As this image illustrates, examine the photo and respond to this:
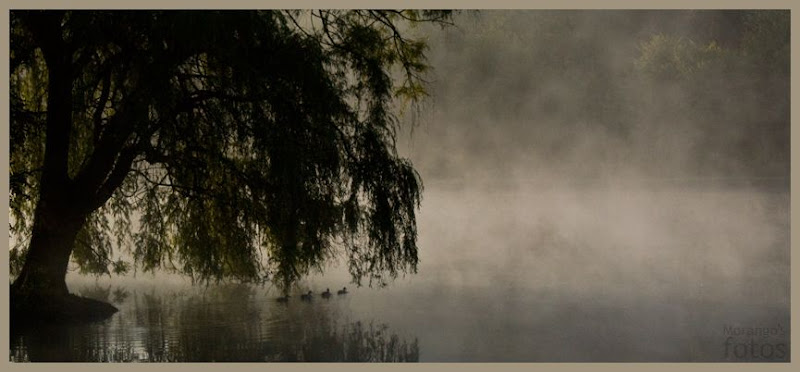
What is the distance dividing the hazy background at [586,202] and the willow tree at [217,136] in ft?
1.93

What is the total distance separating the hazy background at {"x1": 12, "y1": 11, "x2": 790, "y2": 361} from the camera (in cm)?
877

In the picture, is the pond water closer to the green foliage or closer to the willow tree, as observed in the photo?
the willow tree

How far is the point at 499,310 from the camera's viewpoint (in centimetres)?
967

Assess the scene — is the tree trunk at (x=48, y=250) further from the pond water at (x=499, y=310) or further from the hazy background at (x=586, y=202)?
the hazy background at (x=586, y=202)

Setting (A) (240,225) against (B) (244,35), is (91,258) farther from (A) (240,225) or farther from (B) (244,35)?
(B) (244,35)

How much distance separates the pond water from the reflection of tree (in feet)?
0.05

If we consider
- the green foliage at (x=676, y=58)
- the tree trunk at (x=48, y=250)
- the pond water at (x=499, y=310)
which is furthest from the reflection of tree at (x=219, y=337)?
the green foliage at (x=676, y=58)

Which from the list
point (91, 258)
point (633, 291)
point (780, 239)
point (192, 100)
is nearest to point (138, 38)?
point (192, 100)

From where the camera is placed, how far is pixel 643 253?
14.2m

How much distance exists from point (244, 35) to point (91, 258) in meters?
3.23

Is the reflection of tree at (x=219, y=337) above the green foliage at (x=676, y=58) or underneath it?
underneath

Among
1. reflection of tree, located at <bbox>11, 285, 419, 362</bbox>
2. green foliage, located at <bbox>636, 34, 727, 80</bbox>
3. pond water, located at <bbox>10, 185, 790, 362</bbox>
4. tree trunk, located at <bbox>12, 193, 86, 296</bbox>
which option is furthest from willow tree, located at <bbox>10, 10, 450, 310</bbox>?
green foliage, located at <bbox>636, 34, 727, 80</bbox>

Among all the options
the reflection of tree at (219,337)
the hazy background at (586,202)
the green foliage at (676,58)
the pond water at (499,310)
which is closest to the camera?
the reflection of tree at (219,337)

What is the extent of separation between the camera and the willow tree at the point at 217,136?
7742 millimetres
